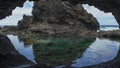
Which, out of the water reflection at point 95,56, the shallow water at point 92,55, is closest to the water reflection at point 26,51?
the shallow water at point 92,55

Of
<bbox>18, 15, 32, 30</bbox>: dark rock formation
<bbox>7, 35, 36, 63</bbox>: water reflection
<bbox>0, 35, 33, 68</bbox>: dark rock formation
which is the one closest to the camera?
<bbox>0, 35, 33, 68</bbox>: dark rock formation

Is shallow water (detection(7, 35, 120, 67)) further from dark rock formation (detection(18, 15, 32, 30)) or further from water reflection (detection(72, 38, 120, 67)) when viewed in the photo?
dark rock formation (detection(18, 15, 32, 30))

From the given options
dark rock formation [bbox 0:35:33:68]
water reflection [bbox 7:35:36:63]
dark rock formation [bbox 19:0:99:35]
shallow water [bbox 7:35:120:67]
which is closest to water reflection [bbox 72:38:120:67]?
shallow water [bbox 7:35:120:67]

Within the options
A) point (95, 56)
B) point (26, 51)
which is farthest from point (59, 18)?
point (95, 56)

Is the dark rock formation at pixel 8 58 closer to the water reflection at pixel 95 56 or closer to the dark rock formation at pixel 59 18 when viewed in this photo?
the water reflection at pixel 95 56

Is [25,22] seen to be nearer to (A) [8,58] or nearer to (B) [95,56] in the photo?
(B) [95,56]

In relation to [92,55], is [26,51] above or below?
above

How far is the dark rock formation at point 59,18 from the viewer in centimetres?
9288

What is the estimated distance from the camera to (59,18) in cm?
9631

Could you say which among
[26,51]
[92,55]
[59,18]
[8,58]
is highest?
[8,58]

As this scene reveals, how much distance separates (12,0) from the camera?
60.5ft

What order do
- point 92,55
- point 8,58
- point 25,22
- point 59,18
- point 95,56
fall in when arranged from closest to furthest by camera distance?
point 8,58 < point 95,56 < point 92,55 < point 59,18 < point 25,22

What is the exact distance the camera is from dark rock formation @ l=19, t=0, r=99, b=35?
9288 centimetres

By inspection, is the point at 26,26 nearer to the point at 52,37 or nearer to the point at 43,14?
the point at 43,14
